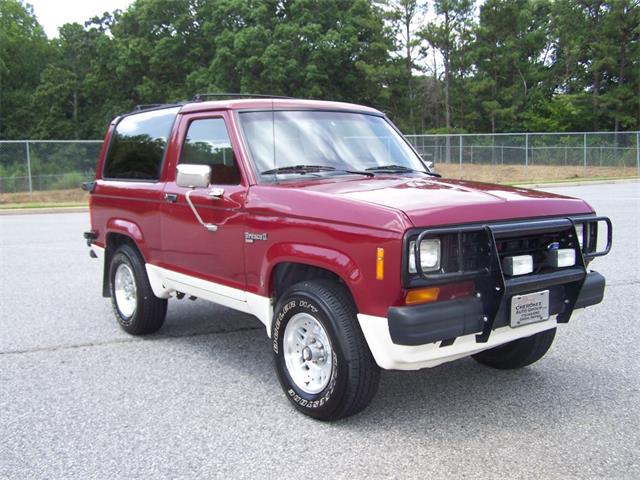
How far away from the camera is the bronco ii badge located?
14.1 feet

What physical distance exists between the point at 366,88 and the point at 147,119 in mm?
50840

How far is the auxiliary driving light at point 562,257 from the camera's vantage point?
3936mm

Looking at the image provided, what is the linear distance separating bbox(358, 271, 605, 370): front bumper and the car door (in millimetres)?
1373

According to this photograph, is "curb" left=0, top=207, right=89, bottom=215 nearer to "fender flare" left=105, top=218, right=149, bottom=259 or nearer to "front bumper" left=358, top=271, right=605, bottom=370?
"fender flare" left=105, top=218, right=149, bottom=259

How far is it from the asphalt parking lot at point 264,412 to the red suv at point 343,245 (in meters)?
0.32

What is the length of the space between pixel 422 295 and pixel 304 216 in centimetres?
89

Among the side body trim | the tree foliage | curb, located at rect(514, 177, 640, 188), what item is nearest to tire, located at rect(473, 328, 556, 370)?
the side body trim

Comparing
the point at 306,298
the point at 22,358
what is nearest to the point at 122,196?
the point at 22,358

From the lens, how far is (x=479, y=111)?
5366cm

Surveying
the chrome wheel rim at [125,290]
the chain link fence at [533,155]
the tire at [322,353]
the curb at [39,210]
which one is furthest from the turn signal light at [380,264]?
the chain link fence at [533,155]

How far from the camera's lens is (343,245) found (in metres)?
3.71

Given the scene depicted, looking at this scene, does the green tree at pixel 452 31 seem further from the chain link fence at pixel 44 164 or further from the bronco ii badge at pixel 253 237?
the bronco ii badge at pixel 253 237

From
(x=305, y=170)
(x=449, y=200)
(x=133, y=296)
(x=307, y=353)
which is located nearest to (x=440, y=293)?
(x=449, y=200)

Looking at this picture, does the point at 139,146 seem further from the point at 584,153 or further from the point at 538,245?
the point at 584,153
